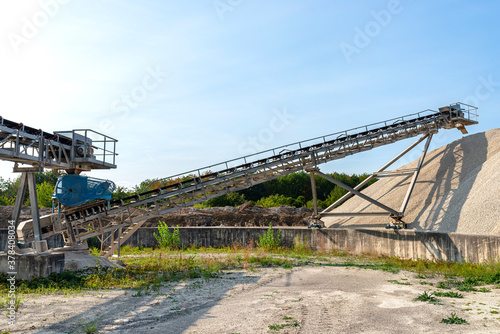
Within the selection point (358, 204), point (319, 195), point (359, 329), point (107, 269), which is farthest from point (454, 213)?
point (319, 195)

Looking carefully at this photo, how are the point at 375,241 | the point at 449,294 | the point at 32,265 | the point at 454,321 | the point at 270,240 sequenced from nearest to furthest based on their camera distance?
the point at 454,321 < the point at 449,294 < the point at 32,265 < the point at 375,241 < the point at 270,240

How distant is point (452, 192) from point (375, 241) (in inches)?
221

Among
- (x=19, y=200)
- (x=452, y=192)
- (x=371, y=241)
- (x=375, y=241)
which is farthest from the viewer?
(x=452, y=192)

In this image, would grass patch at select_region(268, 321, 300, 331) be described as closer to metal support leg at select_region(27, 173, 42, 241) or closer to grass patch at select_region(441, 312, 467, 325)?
grass patch at select_region(441, 312, 467, 325)

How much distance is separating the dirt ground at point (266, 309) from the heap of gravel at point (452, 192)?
19.4ft

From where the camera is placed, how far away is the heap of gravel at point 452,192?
16.1m

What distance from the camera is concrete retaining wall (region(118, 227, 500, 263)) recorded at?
42.8 feet

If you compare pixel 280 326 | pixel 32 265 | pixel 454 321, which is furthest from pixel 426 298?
pixel 32 265

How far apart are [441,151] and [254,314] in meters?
21.1

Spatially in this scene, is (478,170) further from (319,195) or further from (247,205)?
(319,195)

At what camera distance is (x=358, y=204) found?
78.2 ft

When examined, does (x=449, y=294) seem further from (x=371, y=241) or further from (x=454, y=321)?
(x=371, y=241)

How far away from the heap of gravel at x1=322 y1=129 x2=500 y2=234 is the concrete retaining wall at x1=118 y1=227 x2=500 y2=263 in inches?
64.4

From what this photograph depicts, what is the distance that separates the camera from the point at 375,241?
687 inches
